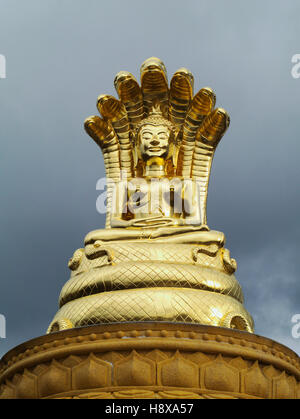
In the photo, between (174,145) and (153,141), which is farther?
(174,145)

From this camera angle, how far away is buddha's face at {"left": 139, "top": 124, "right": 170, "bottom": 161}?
436 inches

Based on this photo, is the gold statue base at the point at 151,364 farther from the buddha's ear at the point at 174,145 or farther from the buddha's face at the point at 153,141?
the buddha's ear at the point at 174,145

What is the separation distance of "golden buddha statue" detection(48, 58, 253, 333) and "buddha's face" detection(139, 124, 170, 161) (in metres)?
0.02

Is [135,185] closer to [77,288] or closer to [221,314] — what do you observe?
[77,288]

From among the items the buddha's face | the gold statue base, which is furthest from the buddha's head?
the gold statue base

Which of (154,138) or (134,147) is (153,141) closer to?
(154,138)

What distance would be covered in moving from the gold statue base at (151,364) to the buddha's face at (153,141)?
4.31 m

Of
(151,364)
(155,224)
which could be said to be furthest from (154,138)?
(151,364)

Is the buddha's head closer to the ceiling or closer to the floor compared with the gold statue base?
closer to the ceiling

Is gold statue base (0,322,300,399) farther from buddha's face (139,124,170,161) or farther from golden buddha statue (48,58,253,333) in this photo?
buddha's face (139,124,170,161)

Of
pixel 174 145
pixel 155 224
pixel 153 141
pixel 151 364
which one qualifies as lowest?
pixel 151 364

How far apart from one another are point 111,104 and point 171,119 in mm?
1103

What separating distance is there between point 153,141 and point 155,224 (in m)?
1.55

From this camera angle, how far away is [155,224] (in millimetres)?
10336
